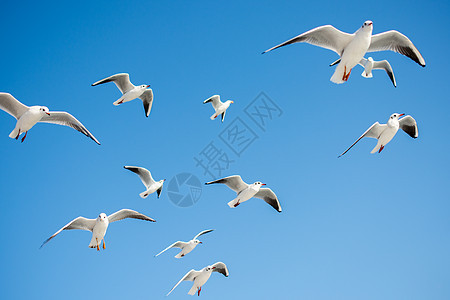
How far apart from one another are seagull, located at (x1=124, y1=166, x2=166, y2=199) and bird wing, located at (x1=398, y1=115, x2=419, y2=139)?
8.31m

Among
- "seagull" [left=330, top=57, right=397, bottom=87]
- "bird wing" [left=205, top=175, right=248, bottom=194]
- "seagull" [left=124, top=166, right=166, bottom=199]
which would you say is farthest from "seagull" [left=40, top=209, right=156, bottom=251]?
"seagull" [left=330, top=57, right=397, bottom=87]

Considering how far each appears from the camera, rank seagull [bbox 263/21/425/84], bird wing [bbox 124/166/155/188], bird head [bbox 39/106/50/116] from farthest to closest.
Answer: bird wing [bbox 124/166/155/188]
bird head [bbox 39/106/50/116]
seagull [bbox 263/21/425/84]

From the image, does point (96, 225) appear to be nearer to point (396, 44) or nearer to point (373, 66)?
point (396, 44)

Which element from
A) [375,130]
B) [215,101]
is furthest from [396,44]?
[215,101]

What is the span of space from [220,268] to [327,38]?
872 centimetres

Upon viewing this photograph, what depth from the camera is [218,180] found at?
41.1ft

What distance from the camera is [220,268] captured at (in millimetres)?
15164

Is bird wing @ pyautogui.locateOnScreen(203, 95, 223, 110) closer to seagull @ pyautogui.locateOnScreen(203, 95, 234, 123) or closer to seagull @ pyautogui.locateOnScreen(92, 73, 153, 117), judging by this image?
seagull @ pyautogui.locateOnScreen(203, 95, 234, 123)

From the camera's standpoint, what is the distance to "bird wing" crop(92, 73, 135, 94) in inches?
553

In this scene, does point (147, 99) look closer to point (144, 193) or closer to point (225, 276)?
point (144, 193)

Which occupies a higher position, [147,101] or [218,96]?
[218,96]

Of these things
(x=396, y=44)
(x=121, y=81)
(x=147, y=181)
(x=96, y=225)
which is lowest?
(x=96, y=225)

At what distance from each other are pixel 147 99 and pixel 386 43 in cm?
845

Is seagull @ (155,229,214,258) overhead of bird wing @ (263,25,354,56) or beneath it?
beneath
